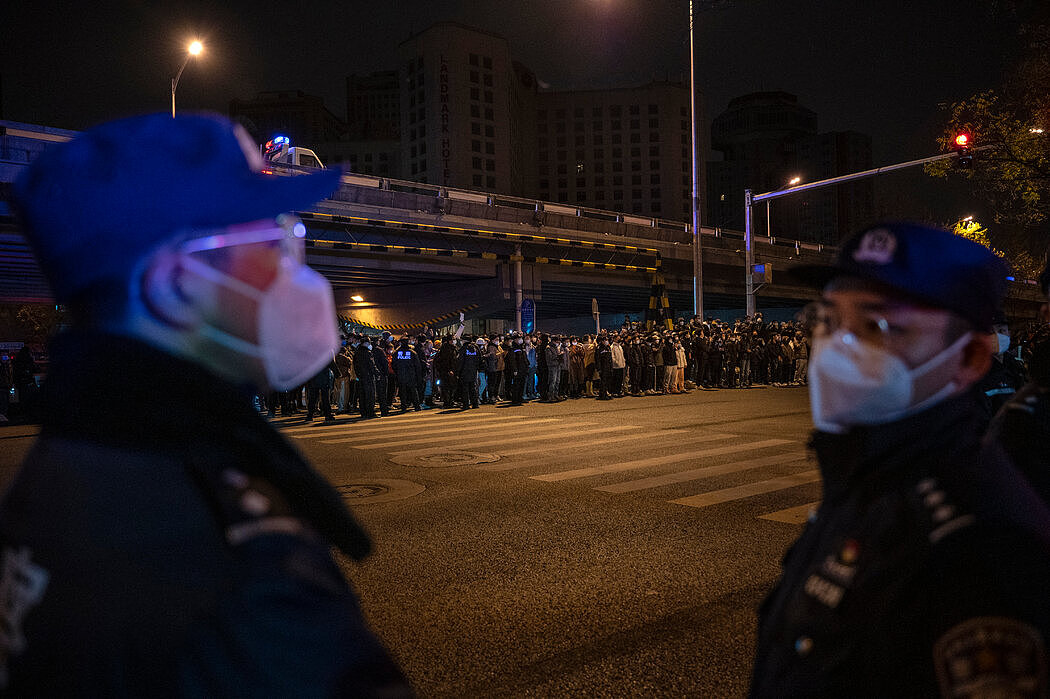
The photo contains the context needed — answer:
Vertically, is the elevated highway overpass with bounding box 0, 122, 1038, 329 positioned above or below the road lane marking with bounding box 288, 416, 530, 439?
above

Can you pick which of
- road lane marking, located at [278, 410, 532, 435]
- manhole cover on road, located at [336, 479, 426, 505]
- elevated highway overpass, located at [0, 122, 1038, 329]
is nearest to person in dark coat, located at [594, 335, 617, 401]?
road lane marking, located at [278, 410, 532, 435]

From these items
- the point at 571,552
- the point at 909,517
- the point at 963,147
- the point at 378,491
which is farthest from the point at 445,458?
the point at 963,147

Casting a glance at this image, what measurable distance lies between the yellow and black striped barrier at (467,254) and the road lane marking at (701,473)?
73.5 ft

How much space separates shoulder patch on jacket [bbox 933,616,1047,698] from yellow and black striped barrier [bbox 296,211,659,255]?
27.3 m

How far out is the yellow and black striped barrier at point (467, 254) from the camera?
30.4 meters

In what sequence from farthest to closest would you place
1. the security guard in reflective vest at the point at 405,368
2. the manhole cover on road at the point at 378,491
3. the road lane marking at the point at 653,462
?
the security guard in reflective vest at the point at 405,368, the road lane marking at the point at 653,462, the manhole cover on road at the point at 378,491

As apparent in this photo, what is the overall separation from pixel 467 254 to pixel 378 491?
92.3ft

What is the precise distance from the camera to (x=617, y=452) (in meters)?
10.9

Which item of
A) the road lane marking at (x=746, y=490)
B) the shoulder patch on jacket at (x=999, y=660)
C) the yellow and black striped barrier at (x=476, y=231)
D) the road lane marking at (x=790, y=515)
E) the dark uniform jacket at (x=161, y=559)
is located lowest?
the road lane marking at (x=790, y=515)

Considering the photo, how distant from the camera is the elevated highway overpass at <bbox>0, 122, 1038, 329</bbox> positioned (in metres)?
29.9

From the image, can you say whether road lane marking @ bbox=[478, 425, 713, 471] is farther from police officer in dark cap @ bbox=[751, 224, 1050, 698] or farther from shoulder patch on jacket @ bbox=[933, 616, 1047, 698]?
shoulder patch on jacket @ bbox=[933, 616, 1047, 698]

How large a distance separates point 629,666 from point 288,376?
2.89 m

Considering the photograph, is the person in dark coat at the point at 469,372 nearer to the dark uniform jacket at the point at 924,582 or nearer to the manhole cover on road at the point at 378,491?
the manhole cover on road at the point at 378,491

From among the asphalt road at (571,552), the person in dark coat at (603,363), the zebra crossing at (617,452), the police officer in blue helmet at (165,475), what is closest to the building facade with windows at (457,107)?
the person in dark coat at (603,363)
